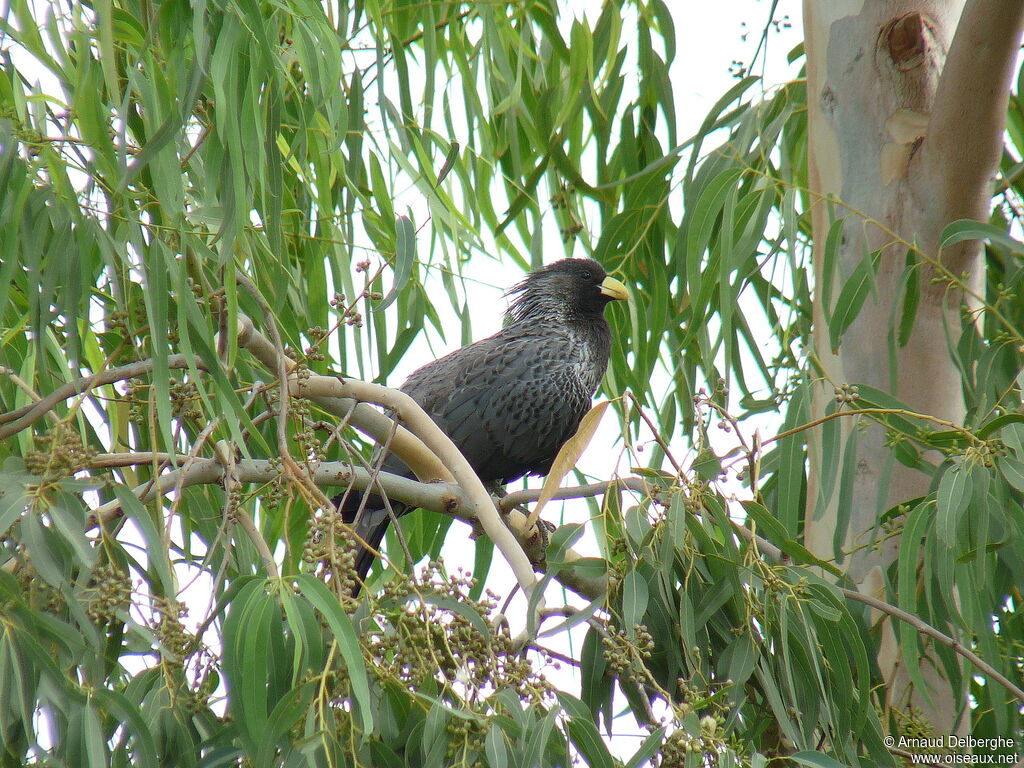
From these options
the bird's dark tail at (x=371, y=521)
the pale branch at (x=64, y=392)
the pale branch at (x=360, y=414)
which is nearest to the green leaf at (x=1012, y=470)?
the pale branch at (x=360, y=414)

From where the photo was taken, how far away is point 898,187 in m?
2.53

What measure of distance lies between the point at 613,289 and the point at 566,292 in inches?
14.7

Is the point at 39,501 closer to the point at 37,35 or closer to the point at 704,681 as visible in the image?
the point at 37,35

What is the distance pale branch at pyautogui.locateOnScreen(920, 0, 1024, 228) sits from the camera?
7.53ft

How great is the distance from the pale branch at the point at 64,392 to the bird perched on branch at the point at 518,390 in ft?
5.45

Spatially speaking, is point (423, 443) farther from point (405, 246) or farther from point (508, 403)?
point (508, 403)

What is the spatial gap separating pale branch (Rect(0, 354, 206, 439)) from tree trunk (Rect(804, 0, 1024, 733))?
49.4 inches

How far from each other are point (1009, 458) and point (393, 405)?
900 mm

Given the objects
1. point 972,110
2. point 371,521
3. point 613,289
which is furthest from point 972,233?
point 371,521

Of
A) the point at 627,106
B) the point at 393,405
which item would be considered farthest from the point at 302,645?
the point at 627,106

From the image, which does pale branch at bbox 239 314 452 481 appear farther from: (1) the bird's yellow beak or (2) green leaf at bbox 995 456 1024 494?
(1) the bird's yellow beak

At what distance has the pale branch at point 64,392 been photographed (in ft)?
4.58

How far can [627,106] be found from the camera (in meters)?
3.03

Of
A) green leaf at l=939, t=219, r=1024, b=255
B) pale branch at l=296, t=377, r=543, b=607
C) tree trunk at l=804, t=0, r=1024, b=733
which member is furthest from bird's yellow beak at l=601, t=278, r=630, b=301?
pale branch at l=296, t=377, r=543, b=607
